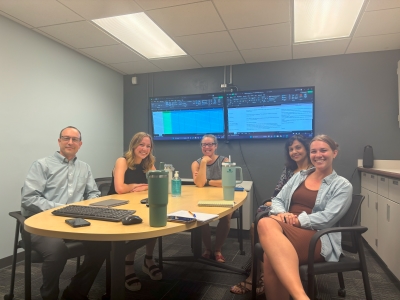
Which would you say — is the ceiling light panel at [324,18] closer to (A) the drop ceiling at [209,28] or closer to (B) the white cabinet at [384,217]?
(A) the drop ceiling at [209,28]

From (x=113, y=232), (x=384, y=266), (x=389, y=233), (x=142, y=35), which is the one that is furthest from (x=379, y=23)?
(x=113, y=232)

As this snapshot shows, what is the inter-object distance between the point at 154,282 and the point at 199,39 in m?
2.42

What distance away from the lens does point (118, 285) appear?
1.14 m

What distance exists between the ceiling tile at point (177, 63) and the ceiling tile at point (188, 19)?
75 centimetres

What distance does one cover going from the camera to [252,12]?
248 centimetres

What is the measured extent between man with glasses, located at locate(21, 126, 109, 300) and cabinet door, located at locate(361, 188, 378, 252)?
2.49m

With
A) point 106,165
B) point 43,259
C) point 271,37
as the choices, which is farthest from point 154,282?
point 271,37

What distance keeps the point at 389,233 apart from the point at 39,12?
3547 millimetres

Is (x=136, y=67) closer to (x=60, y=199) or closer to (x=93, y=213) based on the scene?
(x=60, y=199)

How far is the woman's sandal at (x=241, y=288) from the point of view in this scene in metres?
2.10

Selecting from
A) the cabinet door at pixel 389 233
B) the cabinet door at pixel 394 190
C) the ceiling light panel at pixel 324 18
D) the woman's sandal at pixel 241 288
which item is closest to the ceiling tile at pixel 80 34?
the ceiling light panel at pixel 324 18

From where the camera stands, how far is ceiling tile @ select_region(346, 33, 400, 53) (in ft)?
9.86

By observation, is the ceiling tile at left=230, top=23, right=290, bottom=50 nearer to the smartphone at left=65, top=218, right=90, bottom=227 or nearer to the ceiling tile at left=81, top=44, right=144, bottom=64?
the ceiling tile at left=81, top=44, right=144, bottom=64

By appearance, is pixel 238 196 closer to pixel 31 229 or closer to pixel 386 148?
pixel 31 229
